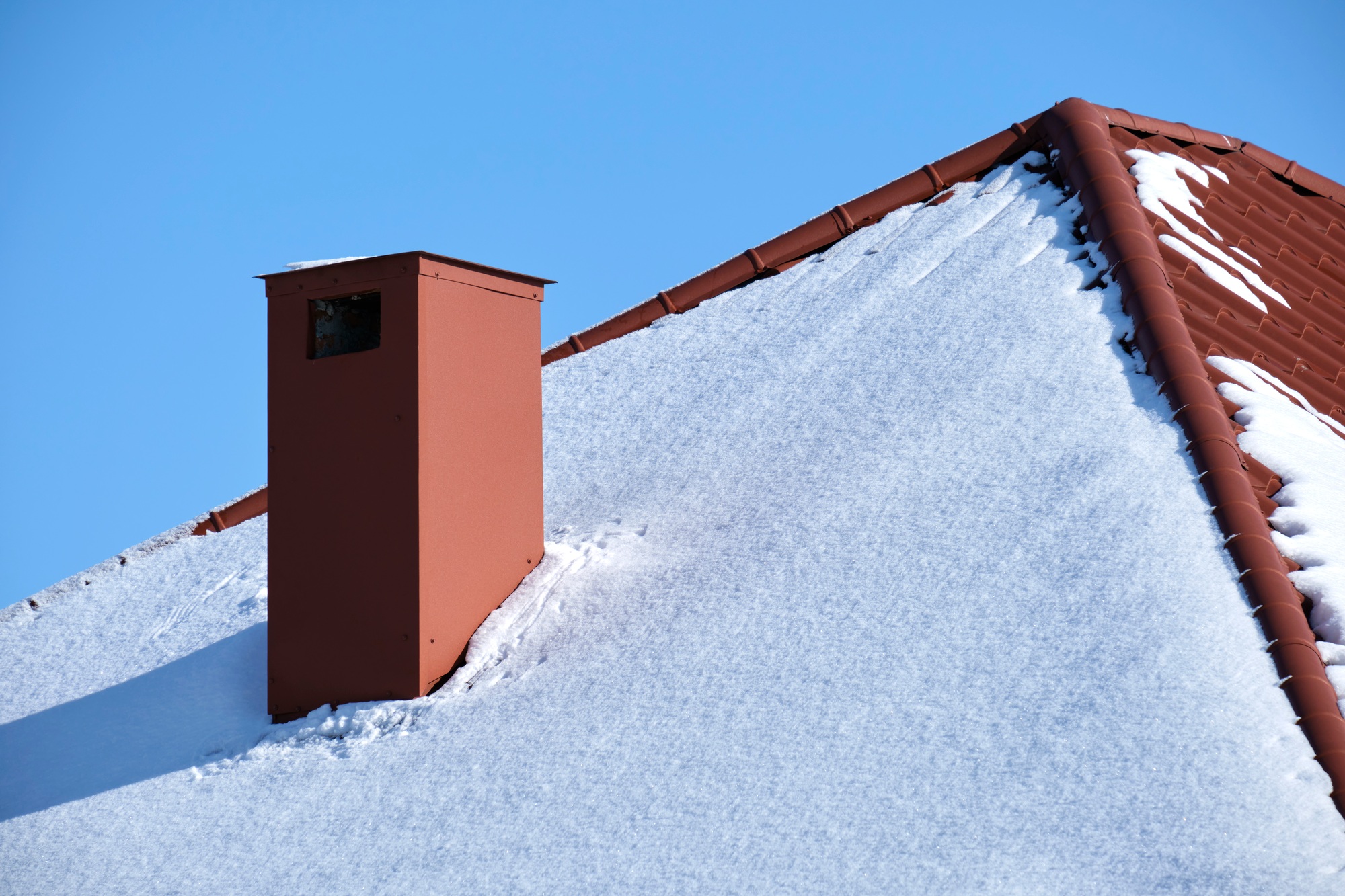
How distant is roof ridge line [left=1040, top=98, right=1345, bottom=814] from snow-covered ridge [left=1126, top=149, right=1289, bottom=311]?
146 millimetres

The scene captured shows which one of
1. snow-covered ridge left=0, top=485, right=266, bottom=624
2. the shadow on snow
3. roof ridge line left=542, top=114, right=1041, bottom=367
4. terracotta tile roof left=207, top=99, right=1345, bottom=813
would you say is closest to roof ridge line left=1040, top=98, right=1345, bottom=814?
terracotta tile roof left=207, top=99, right=1345, bottom=813

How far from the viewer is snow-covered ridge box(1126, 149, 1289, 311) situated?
5.54 metres

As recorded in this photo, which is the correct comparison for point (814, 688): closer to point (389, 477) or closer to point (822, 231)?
point (389, 477)

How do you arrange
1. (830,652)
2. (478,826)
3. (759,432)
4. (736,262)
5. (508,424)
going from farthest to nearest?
(736,262), (759,432), (508,424), (830,652), (478,826)

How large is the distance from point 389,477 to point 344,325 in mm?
921

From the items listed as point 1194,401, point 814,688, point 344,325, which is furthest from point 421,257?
point 1194,401

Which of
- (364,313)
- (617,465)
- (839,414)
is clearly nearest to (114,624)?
A: (364,313)

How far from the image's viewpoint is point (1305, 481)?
160 inches

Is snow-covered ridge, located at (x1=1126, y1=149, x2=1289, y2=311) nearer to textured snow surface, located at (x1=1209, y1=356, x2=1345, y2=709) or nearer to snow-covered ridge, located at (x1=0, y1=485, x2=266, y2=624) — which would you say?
textured snow surface, located at (x1=1209, y1=356, x2=1345, y2=709)

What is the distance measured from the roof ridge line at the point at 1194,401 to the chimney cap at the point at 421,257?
279 centimetres

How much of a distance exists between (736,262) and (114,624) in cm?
445

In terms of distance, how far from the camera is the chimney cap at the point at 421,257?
4484 millimetres

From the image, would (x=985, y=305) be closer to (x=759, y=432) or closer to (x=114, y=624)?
(x=759, y=432)

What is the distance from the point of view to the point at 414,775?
383 centimetres
